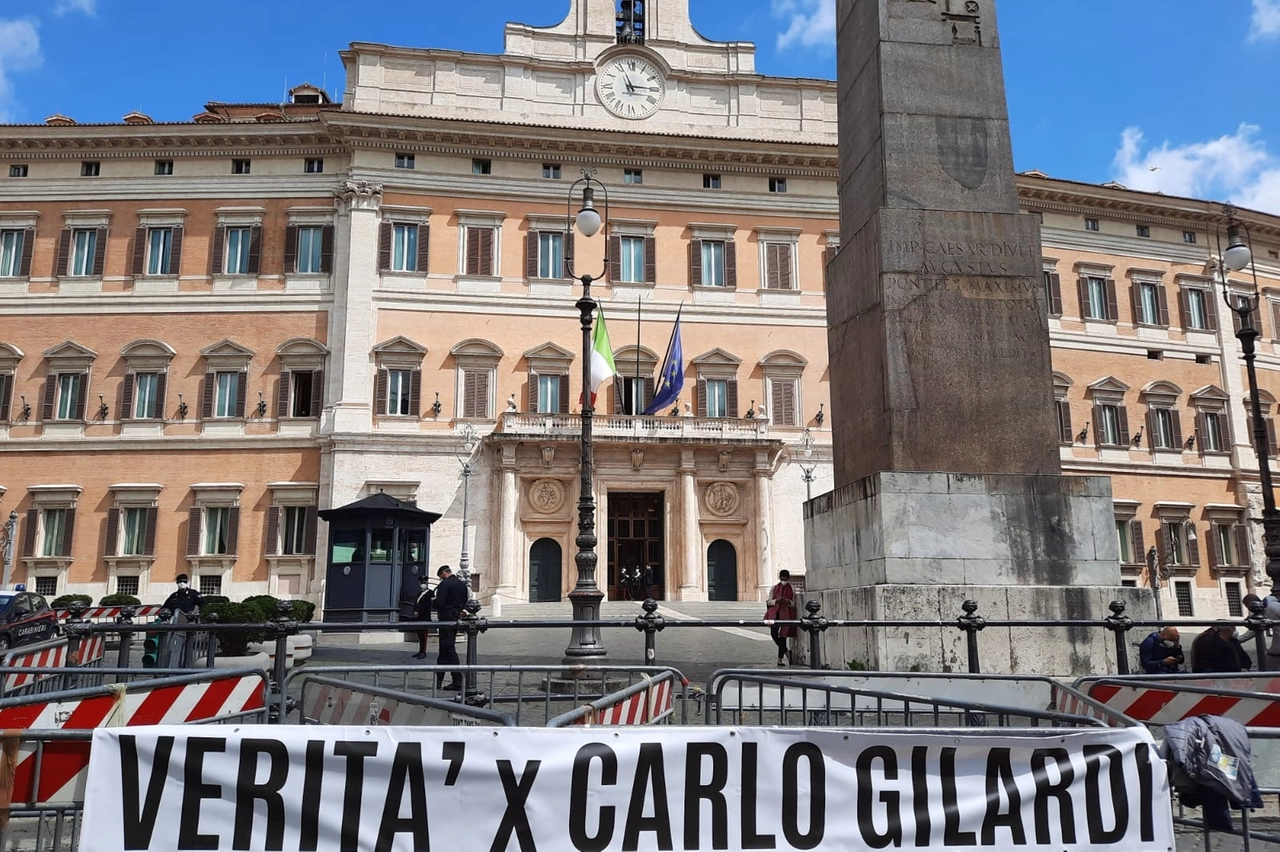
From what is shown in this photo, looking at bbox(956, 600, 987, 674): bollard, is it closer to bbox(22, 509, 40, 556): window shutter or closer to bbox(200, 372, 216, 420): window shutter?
bbox(200, 372, 216, 420): window shutter

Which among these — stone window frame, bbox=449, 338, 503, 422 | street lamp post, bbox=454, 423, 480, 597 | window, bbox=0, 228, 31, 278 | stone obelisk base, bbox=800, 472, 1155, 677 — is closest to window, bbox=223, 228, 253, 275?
window, bbox=0, 228, 31, 278

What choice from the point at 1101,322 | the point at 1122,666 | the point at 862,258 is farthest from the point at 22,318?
the point at 1101,322

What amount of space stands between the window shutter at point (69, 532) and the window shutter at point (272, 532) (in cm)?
592

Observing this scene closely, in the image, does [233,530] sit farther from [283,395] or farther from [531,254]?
[531,254]

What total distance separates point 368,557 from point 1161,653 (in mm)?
15281

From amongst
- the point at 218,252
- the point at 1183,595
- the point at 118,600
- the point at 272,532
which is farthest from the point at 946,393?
the point at 1183,595

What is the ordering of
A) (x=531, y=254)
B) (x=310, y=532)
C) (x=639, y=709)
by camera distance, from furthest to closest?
(x=531, y=254) → (x=310, y=532) → (x=639, y=709)

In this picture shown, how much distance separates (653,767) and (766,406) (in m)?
30.0

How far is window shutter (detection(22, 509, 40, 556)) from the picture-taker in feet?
98.1

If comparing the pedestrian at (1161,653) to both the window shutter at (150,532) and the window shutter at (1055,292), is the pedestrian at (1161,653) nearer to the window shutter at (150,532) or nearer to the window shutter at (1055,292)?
the window shutter at (1055,292)

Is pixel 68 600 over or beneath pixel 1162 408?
beneath

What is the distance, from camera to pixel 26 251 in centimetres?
3253

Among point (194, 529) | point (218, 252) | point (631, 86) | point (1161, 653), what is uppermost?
point (631, 86)

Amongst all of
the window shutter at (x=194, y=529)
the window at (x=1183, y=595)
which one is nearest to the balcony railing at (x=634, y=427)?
the window shutter at (x=194, y=529)
